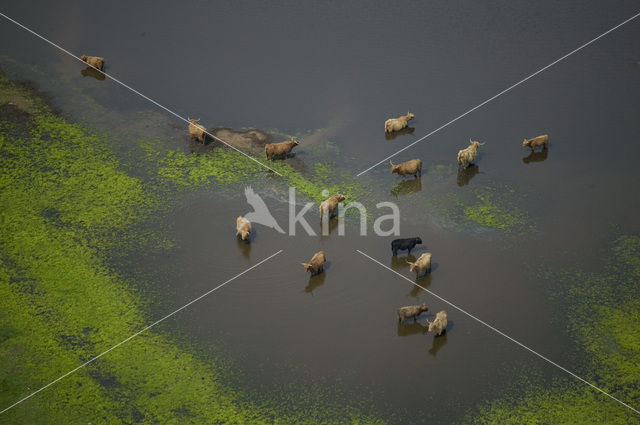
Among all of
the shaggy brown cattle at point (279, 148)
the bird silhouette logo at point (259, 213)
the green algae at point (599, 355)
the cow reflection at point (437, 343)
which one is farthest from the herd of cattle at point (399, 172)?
the green algae at point (599, 355)

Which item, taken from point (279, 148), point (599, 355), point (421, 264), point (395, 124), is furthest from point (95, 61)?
point (599, 355)

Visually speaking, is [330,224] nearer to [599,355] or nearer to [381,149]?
[381,149]

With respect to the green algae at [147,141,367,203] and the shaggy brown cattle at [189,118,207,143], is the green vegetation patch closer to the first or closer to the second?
the green algae at [147,141,367,203]

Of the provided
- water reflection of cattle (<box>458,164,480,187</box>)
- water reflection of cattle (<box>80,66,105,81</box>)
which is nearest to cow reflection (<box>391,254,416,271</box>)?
water reflection of cattle (<box>458,164,480,187</box>)

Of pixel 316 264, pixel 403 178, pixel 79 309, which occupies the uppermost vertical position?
pixel 403 178

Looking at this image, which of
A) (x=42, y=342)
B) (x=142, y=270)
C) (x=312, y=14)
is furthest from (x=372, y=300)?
(x=312, y=14)

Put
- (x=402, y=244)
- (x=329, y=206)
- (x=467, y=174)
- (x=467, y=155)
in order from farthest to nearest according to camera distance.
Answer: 1. (x=467, y=174)
2. (x=467, y=155)
3. (x=329, y=206)
4. (x=402, y=244)
